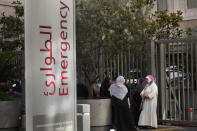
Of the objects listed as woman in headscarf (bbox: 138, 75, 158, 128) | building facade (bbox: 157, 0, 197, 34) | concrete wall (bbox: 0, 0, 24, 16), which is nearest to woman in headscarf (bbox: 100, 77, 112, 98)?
woman in headscarf (bbox: 138, 75, 158, 128)

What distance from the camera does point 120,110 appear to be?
1179 centimetres

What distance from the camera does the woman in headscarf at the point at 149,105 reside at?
1321 cm

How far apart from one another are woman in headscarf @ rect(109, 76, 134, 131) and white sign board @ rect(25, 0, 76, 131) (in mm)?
6126

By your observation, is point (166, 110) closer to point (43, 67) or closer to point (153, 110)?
point (153, 110)

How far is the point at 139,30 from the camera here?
16172 mm

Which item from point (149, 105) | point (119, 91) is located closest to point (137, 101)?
point (149, 105)

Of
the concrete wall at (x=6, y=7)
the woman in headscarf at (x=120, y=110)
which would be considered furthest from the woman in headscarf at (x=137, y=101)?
the concrete wall at (x=6, y=7)

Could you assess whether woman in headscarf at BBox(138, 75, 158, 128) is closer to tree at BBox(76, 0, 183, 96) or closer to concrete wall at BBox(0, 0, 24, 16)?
tree at BBox(76, 0, 183, 96)

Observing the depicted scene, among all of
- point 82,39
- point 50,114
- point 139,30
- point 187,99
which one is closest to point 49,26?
point 50,114

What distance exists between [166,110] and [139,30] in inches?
137

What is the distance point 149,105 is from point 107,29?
3.09 meters

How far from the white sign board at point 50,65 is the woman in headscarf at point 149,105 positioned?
7758mm

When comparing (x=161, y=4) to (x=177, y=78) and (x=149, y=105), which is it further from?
(x=149, y=105)

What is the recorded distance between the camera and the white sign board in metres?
5.07
